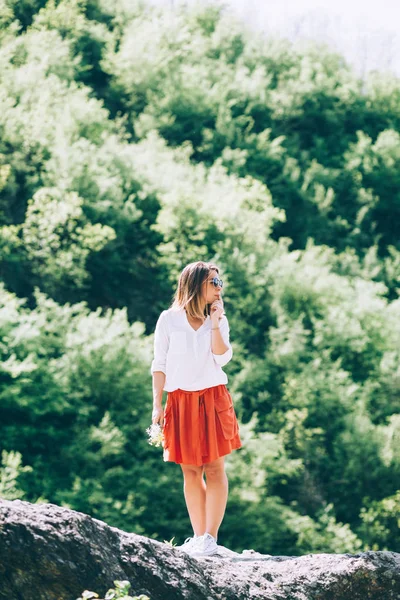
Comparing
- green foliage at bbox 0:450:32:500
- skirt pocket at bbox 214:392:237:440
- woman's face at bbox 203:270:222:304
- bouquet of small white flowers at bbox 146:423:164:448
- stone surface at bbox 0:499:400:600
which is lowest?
stone surface at bbox 0:499:400:600

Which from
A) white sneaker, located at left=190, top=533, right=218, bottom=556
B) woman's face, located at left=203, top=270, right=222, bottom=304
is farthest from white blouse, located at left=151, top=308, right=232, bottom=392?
white sneaker, located at left=190, top=533, right=218, bottom=556

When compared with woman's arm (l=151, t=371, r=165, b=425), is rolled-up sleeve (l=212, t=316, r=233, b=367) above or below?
above

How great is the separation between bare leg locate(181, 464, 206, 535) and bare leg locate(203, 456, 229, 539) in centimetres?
6

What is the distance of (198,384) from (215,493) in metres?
0.59

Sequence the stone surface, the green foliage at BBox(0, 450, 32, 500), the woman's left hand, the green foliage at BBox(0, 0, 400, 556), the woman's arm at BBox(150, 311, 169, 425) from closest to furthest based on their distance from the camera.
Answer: the stone surface, the woman's left hand, the woman's arm at BBox(150, 311, 169, 425), the green foliage at BBox(0, 450, 32, 500), the green foliage at BBox(0, 0, 400, 556)

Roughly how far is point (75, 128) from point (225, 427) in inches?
1140

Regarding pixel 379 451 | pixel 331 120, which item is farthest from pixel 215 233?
pixel 331 120

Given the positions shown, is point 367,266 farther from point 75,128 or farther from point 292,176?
point 75,128

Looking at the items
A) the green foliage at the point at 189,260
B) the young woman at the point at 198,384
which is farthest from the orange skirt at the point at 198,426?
the green foliage at the point at 189,260

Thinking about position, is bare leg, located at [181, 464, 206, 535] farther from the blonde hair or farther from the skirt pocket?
the blonde hair

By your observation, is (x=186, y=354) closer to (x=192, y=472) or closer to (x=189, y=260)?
(x=192, y=472)

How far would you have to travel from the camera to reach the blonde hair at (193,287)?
416 cm

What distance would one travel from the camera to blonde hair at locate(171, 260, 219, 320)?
4.16 metres

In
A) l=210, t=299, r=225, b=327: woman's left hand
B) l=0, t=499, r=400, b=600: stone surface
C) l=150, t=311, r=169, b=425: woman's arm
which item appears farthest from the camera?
l=150, t=311, r=169, b=425: woman's arm
